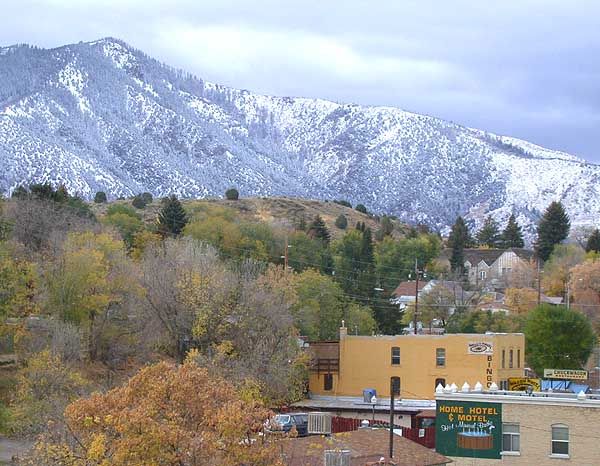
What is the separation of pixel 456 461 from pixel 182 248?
117 feet

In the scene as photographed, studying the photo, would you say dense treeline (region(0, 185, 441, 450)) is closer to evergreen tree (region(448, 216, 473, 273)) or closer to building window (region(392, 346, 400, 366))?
building window (region(392, 346, 400, 366))

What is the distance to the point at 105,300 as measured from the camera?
6962cm

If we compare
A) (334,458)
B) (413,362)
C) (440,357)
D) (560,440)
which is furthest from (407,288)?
(334,458)

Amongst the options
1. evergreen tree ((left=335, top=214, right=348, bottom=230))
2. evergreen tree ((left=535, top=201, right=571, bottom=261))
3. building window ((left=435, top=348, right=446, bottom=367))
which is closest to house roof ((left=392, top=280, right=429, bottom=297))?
evergreen tree ((left=535, top=201, right=571, bottom=261))

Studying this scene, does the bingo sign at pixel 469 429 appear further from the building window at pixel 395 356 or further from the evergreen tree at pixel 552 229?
the evergreen tree at pixel 552 229

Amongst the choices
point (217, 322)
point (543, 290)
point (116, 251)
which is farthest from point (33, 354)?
point (543, 290)

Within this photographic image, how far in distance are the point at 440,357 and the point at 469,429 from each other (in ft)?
82.3

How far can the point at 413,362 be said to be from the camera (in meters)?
75.9

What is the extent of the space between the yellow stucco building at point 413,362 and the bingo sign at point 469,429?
2159 cm

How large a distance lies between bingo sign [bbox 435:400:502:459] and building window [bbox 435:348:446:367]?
→ 2416 cm

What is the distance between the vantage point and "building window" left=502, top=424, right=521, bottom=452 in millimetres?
48969

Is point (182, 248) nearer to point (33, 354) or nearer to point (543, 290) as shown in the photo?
point (33, 354)

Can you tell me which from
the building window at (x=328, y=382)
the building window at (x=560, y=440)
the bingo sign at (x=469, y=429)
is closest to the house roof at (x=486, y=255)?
the building window at (x=328, y=382)

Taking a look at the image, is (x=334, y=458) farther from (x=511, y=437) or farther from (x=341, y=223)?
(x=341, y=223)
